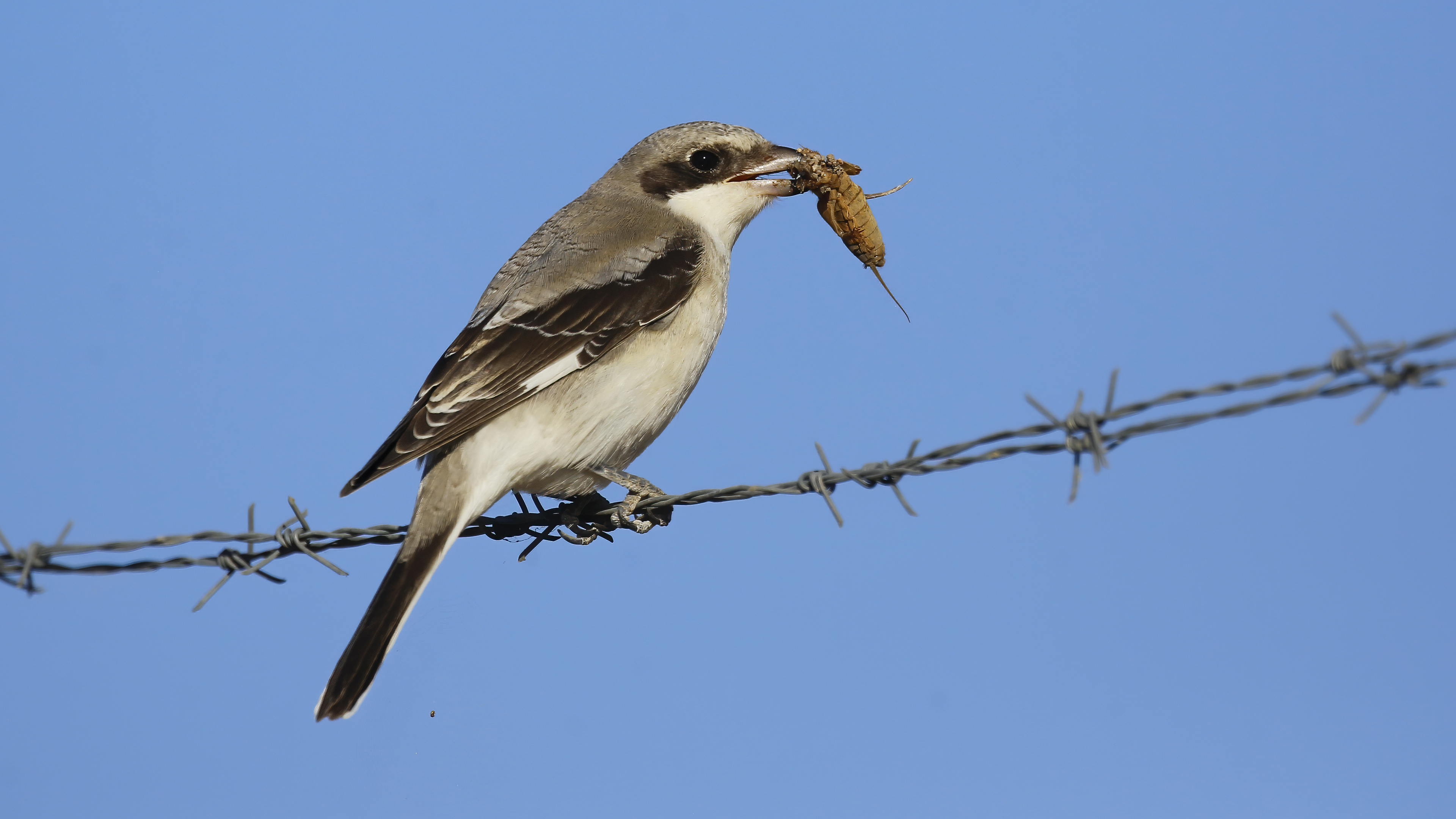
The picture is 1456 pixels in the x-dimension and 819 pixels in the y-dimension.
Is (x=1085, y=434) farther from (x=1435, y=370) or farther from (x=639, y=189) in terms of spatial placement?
(x=639, y=189)

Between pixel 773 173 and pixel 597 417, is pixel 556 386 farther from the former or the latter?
pixel 773 173

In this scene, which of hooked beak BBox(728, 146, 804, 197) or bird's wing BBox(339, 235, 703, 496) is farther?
hooked beak BBox(728, 146, 804, 197)

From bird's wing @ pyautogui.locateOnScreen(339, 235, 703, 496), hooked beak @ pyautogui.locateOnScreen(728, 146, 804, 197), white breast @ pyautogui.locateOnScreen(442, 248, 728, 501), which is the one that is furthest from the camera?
hooked beak @ pyautogui.locateOnScreen(728, 146, 804, 197)

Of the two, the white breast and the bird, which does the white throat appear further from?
the white breast

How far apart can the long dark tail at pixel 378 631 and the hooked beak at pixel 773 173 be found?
2304 mm

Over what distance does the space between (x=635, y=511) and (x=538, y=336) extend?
2.62 ft

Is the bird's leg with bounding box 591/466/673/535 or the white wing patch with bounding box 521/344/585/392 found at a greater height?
the white wing patch with bounding box 521/344/585/392

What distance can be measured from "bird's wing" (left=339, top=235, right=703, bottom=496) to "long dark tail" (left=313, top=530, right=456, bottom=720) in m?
0.40

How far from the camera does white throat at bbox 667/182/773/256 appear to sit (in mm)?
5418

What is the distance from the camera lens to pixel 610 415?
4578mm

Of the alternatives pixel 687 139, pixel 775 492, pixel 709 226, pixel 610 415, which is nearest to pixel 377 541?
pixel 610 415

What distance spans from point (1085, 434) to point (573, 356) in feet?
8.08

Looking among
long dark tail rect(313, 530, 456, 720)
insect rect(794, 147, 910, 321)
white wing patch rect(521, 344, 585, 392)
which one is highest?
insect rect(794, 147, 910, 321)

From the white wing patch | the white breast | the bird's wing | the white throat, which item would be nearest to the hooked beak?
the white throat
